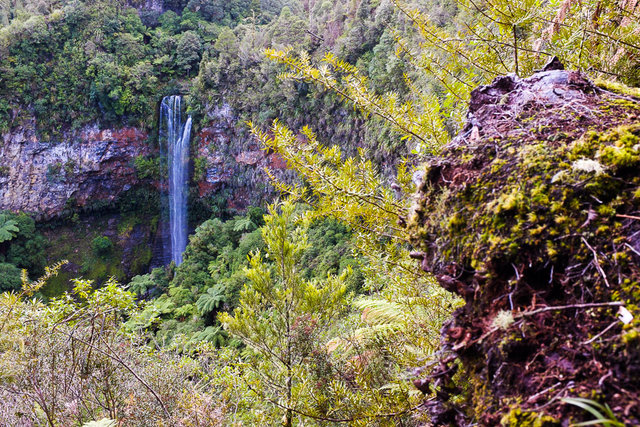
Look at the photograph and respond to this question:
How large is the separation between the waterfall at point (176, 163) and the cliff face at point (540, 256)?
18780mm

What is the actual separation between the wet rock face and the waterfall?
54.9 inches

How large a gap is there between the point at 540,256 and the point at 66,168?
21.9 m

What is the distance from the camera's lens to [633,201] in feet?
2.31

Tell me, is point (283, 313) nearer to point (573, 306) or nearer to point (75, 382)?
point (75, 382)

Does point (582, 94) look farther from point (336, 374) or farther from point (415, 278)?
point (336, 374)

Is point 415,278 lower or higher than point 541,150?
lower

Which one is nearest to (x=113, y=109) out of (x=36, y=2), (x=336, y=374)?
(x=36, y=2)

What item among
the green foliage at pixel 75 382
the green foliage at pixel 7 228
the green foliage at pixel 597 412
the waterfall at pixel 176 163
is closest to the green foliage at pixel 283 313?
the green foliage at pixel 75 382

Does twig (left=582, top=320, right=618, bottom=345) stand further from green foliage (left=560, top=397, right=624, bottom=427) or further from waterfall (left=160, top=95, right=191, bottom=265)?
waterfall (left=160, top=95, right=191, bottom=265)

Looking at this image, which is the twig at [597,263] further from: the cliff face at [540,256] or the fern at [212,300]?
the fern at [212,300]

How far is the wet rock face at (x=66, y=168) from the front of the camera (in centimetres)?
1692

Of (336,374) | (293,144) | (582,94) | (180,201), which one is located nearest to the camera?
(582,94)

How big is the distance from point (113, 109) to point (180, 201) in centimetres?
581

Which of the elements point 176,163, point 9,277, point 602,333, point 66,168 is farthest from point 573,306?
point 66,168
